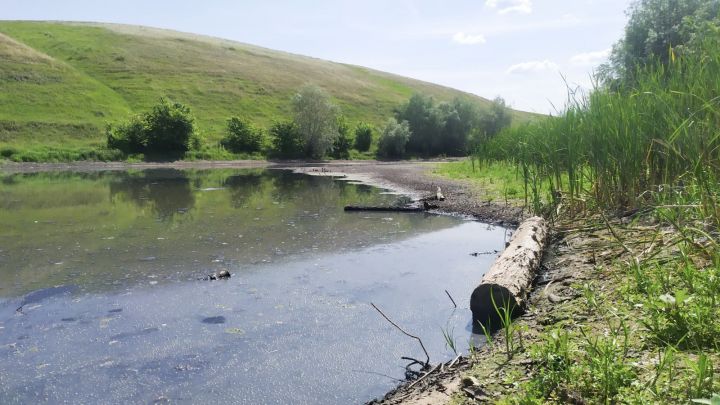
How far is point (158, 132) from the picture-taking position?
58.9 meters

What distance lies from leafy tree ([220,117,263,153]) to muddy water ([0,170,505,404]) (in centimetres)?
4753

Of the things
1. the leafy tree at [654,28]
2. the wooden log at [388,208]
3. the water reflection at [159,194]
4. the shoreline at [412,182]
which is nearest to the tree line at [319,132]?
the shoreline at [412,182]

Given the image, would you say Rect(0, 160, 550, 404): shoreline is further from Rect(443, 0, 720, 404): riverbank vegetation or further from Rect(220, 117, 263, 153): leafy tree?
Rect(220, 117, 263, 153): leafy tree

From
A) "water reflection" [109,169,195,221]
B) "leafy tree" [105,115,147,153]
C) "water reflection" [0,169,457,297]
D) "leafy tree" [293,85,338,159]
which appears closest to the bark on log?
"water reflection" [0,169,457,297]

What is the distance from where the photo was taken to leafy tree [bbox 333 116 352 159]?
7044 centimetres

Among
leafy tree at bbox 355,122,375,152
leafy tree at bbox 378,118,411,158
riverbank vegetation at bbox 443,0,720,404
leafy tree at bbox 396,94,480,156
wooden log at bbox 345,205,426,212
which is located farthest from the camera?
leafy tree at bbox 396,94,480,156

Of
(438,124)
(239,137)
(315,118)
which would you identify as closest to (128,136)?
(239,137)

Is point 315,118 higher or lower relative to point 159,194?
higher

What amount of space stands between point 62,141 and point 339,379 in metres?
60.0

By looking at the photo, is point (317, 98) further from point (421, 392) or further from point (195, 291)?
point (421, 392)

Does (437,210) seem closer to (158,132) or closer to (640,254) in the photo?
(640,254)

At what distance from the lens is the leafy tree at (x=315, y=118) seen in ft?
211

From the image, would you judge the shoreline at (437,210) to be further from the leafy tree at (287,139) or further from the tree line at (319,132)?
the leafy tree at (287,139)

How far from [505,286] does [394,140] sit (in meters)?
65.1
